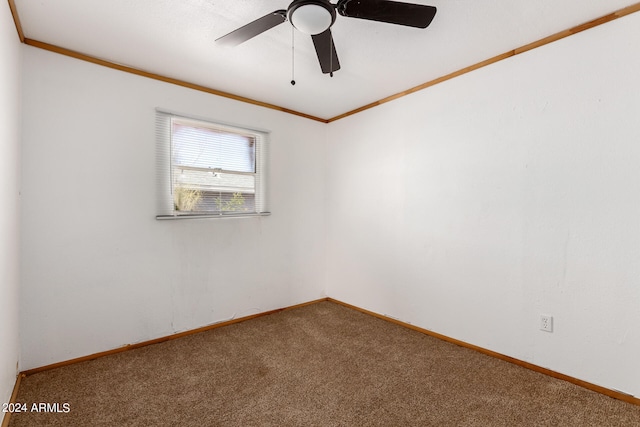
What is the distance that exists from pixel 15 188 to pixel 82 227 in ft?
1.62

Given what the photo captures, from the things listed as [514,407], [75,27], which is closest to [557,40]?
[514,407]

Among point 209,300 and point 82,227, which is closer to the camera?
point 82,227

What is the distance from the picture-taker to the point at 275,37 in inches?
84.7

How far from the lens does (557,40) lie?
212cm

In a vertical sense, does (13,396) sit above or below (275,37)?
below

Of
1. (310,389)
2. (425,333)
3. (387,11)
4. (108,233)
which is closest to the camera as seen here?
(387,11)

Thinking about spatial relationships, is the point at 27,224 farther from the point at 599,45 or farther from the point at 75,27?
the point at 599,45

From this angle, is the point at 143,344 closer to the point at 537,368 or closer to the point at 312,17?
the point at 312,17

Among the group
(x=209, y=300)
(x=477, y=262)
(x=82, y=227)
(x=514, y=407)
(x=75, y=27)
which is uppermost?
(x=75, y=27)

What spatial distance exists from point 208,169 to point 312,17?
1927 millimetres

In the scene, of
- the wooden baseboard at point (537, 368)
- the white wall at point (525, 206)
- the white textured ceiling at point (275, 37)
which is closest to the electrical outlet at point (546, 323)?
the white wall at point (525, 206)

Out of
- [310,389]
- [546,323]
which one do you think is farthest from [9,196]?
[546,323]

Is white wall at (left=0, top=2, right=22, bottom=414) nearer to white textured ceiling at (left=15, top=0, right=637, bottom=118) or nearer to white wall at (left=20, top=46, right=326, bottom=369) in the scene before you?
white wall at (left=20, top=46, right=326, bottom=369)

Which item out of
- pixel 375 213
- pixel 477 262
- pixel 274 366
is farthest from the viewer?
pixel 375 213
